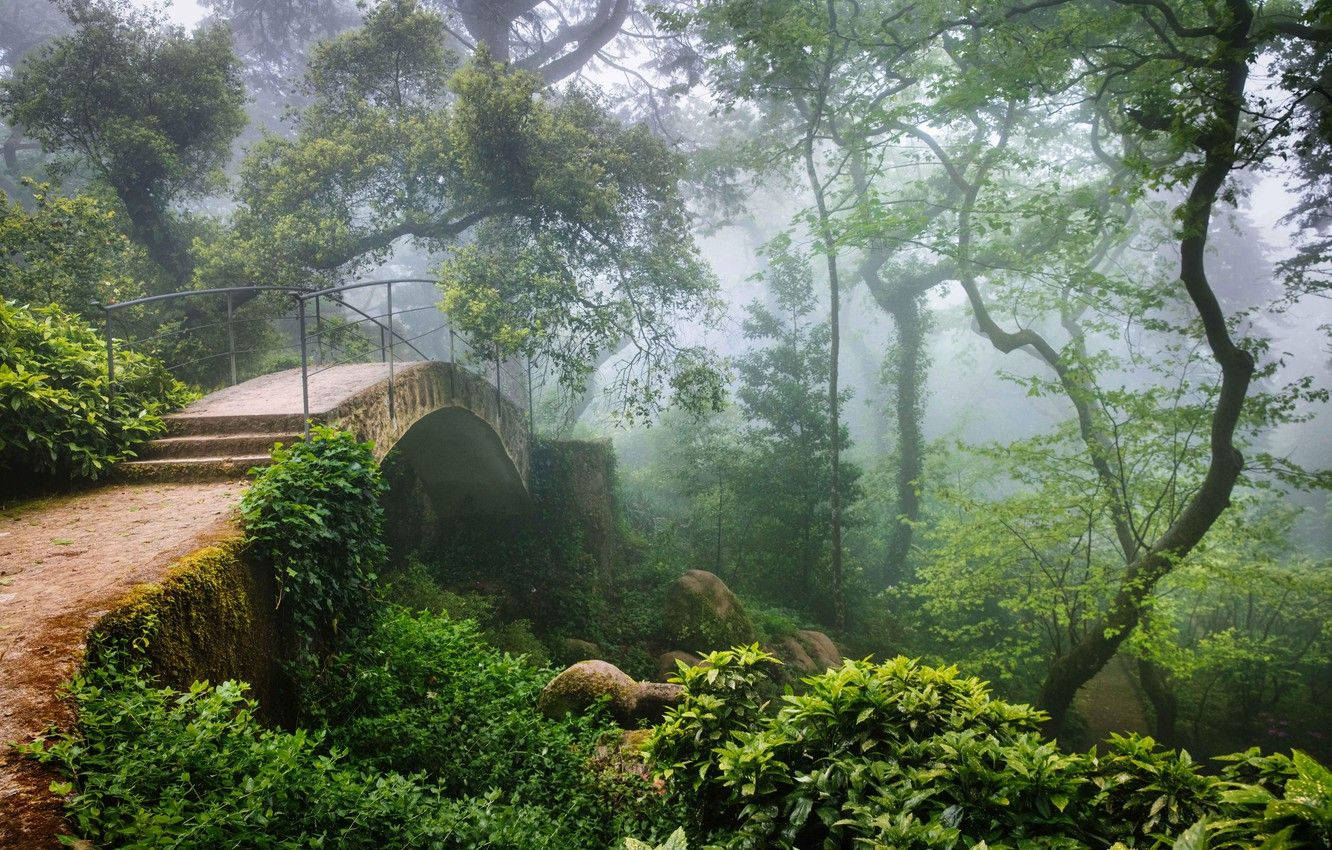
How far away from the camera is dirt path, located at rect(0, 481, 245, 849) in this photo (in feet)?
6.98

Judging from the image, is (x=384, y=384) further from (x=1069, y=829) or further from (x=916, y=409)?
(x=916, y=409)

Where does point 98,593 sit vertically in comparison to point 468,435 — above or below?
below

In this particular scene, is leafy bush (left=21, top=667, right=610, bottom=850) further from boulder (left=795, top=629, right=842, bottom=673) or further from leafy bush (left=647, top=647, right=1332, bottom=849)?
boulder (left=795, top=629, right=842, bottom=673)

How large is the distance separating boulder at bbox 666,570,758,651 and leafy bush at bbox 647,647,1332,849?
25.8ft

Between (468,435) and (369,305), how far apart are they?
28.3 metres

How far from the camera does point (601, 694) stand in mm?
5730

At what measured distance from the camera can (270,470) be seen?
4.43m

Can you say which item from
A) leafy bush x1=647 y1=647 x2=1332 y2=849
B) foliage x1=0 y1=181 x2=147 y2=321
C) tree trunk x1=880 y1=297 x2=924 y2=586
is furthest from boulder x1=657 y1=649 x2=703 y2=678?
foliage x1=0 y1=181 x2=147 y2=321

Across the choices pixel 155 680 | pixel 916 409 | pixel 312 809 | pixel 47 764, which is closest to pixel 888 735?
pixel 312 809

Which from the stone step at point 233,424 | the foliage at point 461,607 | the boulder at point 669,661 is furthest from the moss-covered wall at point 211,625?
the boulder at point 669,661

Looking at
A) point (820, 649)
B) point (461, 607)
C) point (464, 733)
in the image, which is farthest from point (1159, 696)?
point (461, 607)

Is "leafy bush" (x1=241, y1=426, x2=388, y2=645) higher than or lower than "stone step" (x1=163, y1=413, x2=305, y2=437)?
lower

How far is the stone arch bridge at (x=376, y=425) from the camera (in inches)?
218

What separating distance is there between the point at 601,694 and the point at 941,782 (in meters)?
4.11
